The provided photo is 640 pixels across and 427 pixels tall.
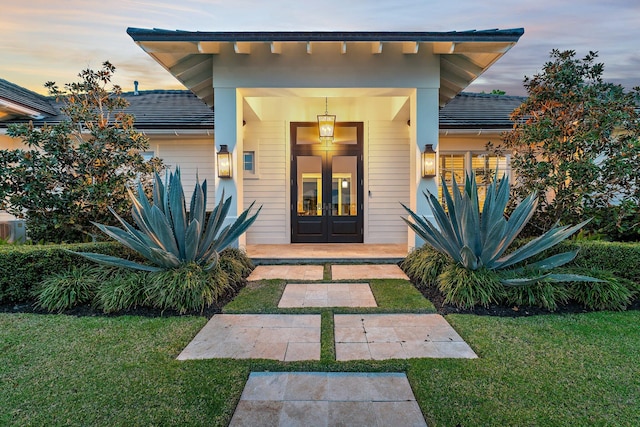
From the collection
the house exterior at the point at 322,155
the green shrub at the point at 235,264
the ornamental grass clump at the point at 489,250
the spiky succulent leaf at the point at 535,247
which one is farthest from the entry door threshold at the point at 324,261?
the spiky succulent leaf at the point at 535,247

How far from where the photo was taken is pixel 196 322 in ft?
11.4

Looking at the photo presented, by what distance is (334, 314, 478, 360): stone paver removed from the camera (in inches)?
109

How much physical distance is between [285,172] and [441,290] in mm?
4871

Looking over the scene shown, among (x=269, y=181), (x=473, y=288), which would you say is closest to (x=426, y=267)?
(x=473, y=288)

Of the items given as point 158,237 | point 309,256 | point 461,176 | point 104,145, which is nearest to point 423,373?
point 158,237

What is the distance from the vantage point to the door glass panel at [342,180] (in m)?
8.02

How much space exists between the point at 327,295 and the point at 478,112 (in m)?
7.11

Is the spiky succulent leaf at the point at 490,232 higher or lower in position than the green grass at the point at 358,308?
higher

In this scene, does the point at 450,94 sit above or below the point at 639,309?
above

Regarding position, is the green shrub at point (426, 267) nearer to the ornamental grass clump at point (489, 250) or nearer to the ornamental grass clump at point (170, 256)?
the ornamental grass clump at point (489, 250)

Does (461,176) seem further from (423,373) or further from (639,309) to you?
(423,373)

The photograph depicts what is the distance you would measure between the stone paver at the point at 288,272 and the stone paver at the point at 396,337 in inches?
68.1

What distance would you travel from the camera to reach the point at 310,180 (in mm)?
8008

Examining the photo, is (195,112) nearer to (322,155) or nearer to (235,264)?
(322,155)
